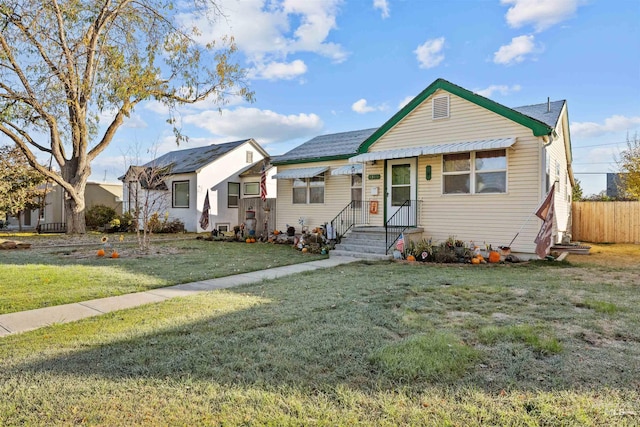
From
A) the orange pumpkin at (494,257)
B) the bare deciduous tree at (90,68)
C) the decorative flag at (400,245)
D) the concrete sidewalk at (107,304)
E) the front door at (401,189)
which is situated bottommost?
the concrete sidewalk at (107,304)

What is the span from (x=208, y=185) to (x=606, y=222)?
19044mm

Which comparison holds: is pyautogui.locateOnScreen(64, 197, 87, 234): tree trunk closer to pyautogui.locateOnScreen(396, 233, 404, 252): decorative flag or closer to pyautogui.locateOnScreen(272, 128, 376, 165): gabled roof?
pyautogui.locateOnScreen(272, 128, 376, 165): gabled roof

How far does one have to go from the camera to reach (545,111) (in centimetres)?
1227

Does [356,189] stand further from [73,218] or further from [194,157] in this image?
[73,218]

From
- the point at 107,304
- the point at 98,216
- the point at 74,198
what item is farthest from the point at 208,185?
the point at 107,304

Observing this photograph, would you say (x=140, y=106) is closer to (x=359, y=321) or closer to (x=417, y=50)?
(x=417, y=50)

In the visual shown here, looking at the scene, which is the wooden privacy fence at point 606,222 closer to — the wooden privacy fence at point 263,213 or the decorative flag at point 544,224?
the decorative flag at point 544,224

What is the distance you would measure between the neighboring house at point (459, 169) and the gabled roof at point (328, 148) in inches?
8.8

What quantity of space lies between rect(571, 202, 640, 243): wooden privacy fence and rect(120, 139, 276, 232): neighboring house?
15.1 m

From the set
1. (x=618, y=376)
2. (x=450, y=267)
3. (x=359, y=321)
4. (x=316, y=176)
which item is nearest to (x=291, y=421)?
(x=359, y=321)

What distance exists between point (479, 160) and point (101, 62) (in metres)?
15.3

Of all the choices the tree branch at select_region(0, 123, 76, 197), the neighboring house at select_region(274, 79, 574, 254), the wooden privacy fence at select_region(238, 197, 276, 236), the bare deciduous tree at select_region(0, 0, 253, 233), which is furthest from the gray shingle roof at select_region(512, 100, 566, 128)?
the tree branch at select_region(0, 123, 76, 197)

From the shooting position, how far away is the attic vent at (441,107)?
10.9m

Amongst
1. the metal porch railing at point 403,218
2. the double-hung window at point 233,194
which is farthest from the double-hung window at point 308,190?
the double-hung window at point 233,194
